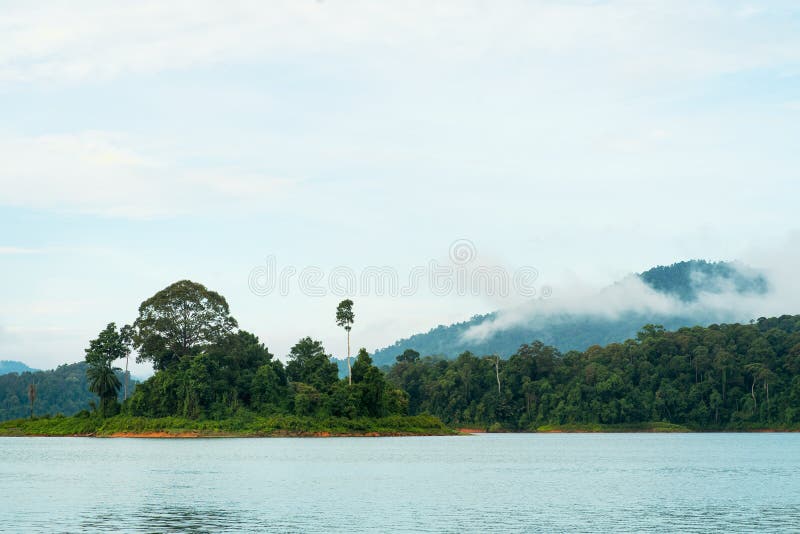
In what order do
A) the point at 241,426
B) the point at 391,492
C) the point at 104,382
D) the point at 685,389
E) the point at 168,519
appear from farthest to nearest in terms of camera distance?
the point at 685,389 < the point at 104,382 < the point at 241,426 < the point at 391,492 < the point at 168,519

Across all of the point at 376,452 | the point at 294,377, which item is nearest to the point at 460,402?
the point at 294,377

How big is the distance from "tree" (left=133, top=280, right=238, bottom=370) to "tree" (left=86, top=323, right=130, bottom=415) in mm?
4956

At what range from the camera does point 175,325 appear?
146m

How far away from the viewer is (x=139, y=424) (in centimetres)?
14262

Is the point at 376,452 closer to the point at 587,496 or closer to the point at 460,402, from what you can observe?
the point at 587,496

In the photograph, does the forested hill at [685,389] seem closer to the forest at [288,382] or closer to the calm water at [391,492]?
the forest at [288,382]

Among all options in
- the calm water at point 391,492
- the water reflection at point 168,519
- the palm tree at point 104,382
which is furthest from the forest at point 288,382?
the water reflection at point 168,519

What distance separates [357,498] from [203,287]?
99853 mm

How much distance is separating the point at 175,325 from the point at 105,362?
1417 centimetres

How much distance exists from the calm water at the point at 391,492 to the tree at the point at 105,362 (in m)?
45.3

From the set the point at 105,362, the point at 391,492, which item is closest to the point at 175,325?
the point at 105,362

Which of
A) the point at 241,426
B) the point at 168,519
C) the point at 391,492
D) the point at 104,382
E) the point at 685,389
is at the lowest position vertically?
the point at 391,492

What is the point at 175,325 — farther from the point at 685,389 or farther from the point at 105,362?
the point at 685,389

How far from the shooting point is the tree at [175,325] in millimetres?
145125
